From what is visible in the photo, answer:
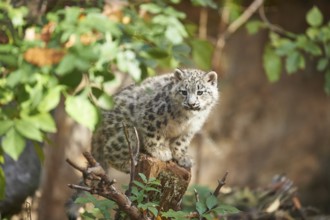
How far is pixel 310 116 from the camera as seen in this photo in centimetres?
876

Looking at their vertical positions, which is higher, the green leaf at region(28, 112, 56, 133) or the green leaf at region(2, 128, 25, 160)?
the green leaf at region(28, 112, 56, 133)

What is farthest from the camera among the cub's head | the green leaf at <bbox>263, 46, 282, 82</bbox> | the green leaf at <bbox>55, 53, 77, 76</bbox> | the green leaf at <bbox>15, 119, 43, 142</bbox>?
the green leaf at <bbox>263, 46, 282, 82</bbox>

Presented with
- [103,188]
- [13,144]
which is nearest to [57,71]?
[13,144]

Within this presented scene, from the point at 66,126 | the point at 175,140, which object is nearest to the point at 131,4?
the point at 175,140

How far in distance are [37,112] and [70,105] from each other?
168 mm

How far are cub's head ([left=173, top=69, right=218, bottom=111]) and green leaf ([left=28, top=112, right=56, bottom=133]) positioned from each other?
4.90 ft

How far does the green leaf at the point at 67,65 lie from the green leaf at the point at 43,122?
0.31 metres

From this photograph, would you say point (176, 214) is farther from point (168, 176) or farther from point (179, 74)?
point (179, 74)

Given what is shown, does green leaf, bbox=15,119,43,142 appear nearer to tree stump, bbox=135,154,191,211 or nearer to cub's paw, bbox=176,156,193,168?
tree stump, bbox=135,154,191,211

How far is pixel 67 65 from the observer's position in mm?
3490

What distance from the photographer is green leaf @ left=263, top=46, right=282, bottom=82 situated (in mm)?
6129

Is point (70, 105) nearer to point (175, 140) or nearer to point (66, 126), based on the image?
point (175, 140)

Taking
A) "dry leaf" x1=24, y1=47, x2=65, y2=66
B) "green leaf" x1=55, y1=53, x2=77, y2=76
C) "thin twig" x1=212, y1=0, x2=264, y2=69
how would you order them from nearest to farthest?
"green leaf" x1=55, y1=53, x2=77, y2=76, "dry leaf" x1=24, y1=47, x2=65, y2=66, "thin twig" x1=212, y1=0, x2=264, y2=69

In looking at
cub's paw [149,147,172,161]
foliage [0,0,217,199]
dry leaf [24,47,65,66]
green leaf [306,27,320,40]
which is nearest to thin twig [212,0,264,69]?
green leaf [306,27,320,40]
